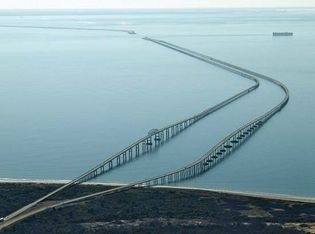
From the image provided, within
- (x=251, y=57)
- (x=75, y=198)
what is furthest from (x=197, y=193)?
(x=251, y=57)

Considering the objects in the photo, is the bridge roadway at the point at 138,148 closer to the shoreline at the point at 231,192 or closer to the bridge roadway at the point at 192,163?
the bridge roadway at the point at 192,163

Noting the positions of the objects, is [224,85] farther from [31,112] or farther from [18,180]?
[18,180]

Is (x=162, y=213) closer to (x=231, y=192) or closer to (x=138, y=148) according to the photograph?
(x=231, y=192)

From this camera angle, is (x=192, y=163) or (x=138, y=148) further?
(x=138, y=148)

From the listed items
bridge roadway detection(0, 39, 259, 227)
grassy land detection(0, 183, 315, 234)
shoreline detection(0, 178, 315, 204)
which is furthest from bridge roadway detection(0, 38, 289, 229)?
shoreline detection(0, 178, 315, 204)

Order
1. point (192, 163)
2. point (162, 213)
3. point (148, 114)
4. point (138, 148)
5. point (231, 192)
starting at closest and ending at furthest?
point (162, 213) < point (231, 192) < point (192, 163) < point (138, 148) < point (148, 114)

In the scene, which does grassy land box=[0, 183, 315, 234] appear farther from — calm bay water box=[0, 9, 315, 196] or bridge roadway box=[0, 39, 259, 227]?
calm bay water box=[0, 9, 315, 196]

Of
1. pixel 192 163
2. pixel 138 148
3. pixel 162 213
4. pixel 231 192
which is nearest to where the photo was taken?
pixel 162 213

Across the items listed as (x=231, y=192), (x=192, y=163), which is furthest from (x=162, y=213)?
(x=192, y=163)
